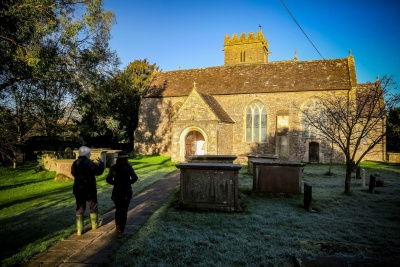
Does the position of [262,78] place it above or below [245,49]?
below

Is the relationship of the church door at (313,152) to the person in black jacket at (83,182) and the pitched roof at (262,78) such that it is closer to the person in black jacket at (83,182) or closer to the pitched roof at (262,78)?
the pitched roof at (262,78)

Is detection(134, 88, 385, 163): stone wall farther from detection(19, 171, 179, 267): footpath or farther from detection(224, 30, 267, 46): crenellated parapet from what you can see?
detection(224, 30, 267, 46): crenellated parapet

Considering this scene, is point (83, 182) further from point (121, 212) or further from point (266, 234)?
point (266, 234)

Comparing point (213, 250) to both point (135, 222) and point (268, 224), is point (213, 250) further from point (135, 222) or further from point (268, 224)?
point (135, 222)

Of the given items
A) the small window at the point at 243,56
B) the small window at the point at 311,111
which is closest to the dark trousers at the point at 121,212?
the small window at the point at 311,111

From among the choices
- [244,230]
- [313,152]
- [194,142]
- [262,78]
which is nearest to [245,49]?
[262,78]

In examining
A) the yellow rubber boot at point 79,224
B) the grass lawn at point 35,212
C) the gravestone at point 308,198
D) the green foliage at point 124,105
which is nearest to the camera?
the grass lawn at point 35,212

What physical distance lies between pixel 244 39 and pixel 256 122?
18.5 metres

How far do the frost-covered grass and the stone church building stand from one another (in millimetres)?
12513

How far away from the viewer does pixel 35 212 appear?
7.28 metres

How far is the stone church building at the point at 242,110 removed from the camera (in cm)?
2086

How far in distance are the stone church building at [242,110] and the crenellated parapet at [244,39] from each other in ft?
37.3

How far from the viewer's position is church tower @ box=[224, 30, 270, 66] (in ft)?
120

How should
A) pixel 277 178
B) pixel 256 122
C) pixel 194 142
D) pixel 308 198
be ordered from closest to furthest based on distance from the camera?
pixel 308 198 < pixel 277 178 < pixel 194 142 < pixel 256 122
